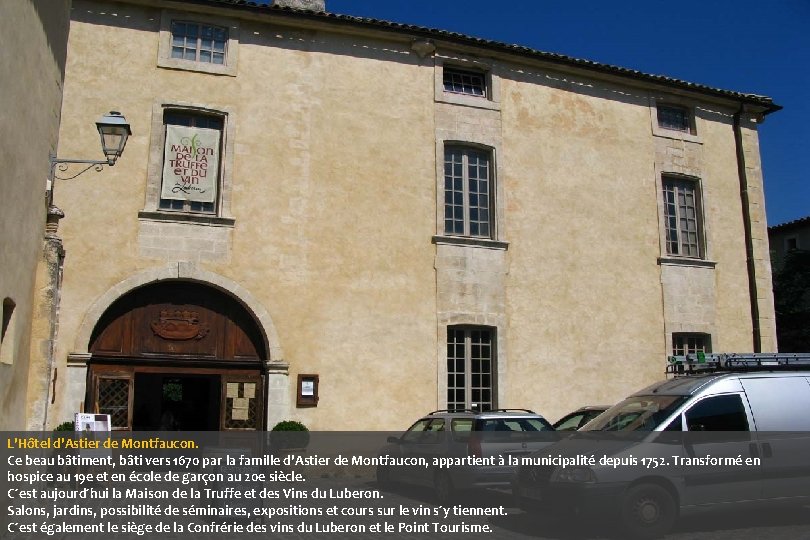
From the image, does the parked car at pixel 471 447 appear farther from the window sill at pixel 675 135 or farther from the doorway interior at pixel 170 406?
the window sill at pixel 675 135

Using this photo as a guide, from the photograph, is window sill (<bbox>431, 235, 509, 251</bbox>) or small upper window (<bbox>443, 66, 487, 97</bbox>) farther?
small upper window (<bbox>443, 66, 487, 97</bbox>)

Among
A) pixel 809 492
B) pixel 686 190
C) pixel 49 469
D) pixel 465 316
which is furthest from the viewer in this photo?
pixel 686 190

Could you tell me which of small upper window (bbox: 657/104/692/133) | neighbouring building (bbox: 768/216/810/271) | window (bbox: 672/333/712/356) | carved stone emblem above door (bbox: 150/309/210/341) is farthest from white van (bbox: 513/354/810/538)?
neighbouring building (bbox: 768/216/810/271)

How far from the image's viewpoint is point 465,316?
14773mm

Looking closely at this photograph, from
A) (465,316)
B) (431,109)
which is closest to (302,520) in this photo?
(465,316)

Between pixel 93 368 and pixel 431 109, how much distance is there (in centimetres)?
792

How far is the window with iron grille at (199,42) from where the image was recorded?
45.7ft

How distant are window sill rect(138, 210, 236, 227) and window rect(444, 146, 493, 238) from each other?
4306 millimetres

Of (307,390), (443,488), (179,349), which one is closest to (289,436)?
(307,390)

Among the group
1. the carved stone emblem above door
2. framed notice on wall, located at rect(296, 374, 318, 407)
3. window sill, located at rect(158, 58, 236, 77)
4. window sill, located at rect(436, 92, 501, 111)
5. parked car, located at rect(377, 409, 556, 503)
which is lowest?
parked car, located at rect(377, 409, 556, 503)

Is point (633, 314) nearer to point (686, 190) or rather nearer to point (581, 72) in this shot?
point (686, 190)

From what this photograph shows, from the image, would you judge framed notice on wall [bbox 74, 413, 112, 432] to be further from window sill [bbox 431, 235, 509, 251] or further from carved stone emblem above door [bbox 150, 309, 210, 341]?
window sill [bbox 431, 235, 509, 251]

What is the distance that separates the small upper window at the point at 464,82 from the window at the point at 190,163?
4887 millimetres

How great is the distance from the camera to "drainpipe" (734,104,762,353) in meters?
17.4
